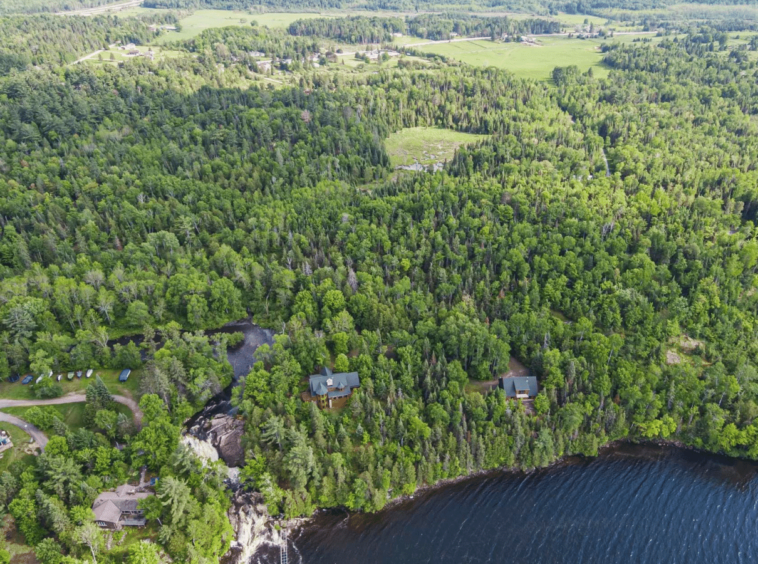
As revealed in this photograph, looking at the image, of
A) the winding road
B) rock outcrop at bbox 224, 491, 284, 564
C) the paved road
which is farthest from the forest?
rock outcrop at bbox 224, 491, 284, 564

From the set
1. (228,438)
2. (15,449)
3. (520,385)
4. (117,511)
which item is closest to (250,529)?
(228,438)

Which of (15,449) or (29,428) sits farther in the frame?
(29,428)

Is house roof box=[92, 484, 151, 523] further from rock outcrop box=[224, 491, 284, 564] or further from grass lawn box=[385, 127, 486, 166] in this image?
grass lawn box=[385, 127, 486, 166]

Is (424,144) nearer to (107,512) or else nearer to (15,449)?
(15,449)

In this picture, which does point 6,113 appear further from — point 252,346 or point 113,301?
point 252,346

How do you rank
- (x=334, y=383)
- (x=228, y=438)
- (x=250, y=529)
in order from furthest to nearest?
(x=334, y=383), (x=228, y=438), (x=250, y=529)
